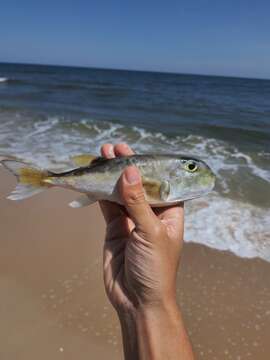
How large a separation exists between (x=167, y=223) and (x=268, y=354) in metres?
2.08

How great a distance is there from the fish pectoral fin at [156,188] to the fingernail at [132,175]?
15 cm

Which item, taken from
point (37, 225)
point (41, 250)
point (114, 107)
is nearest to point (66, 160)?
point (37, 225)

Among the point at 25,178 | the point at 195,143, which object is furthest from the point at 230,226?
the point at 195,143

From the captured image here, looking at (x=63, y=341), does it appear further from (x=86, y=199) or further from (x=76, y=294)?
(x=86, y=199)

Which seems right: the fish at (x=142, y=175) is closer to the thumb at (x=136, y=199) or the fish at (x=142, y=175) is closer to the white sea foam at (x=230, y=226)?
the thumb at (x=136, y=199)

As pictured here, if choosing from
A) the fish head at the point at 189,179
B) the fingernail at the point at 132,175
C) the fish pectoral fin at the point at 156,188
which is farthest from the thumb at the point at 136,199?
the fish head at the point at 189,179

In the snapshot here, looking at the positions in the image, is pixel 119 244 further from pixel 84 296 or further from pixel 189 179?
pixel 84 296

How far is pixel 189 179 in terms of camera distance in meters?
2.83

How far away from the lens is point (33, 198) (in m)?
6.69

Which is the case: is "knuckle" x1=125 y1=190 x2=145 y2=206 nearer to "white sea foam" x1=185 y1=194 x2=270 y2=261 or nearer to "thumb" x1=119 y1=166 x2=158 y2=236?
"thumb" x1=119 y1=166 x2=158 y2=236

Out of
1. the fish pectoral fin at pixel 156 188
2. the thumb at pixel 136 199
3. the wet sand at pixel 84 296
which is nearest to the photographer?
the thumb at pixel 136 199

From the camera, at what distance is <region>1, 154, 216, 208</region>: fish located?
279 cm

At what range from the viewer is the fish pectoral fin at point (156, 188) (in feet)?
9.05

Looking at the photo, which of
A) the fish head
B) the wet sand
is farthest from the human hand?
the wet sand
